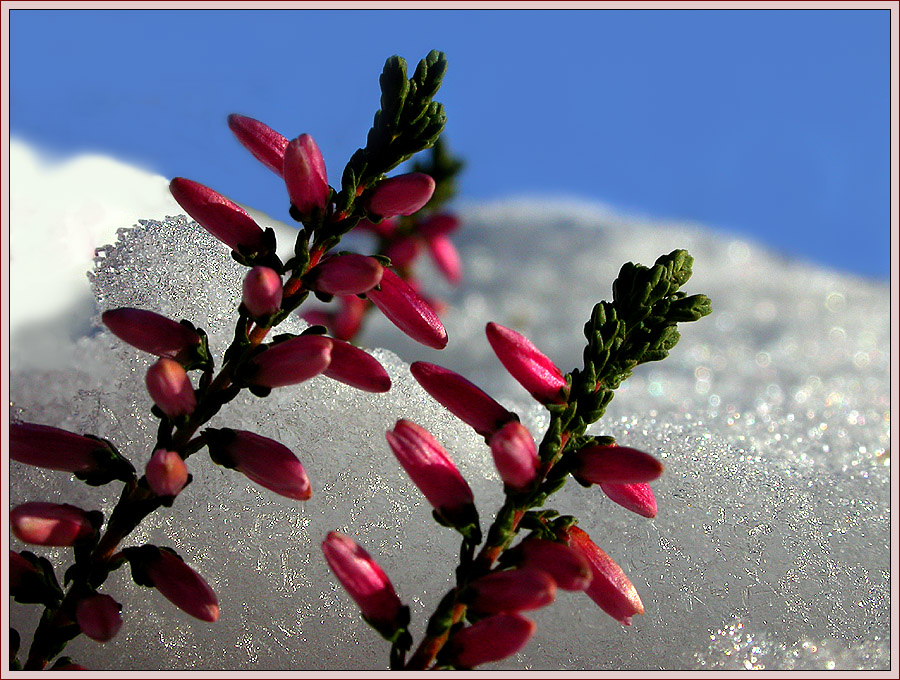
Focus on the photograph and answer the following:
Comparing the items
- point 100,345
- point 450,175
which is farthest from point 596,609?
point 450,175

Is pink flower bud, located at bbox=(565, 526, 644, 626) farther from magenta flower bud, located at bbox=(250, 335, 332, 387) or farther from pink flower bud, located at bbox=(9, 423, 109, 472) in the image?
pink flower bud, located at bbox=(9, 423, 109, 472)

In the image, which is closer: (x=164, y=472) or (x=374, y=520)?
(x=164, y=472)

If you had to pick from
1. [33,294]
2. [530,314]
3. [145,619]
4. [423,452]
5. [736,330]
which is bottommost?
[145,619]

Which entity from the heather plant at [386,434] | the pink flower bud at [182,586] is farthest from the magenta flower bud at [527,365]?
the pink flower bud at [182,586]

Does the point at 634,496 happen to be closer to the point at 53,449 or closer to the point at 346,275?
the point at 346,275

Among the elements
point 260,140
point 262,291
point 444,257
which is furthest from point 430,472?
point 444,257

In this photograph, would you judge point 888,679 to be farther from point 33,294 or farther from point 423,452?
point 33,294

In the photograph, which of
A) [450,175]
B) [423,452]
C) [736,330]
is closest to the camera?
[423,452]
